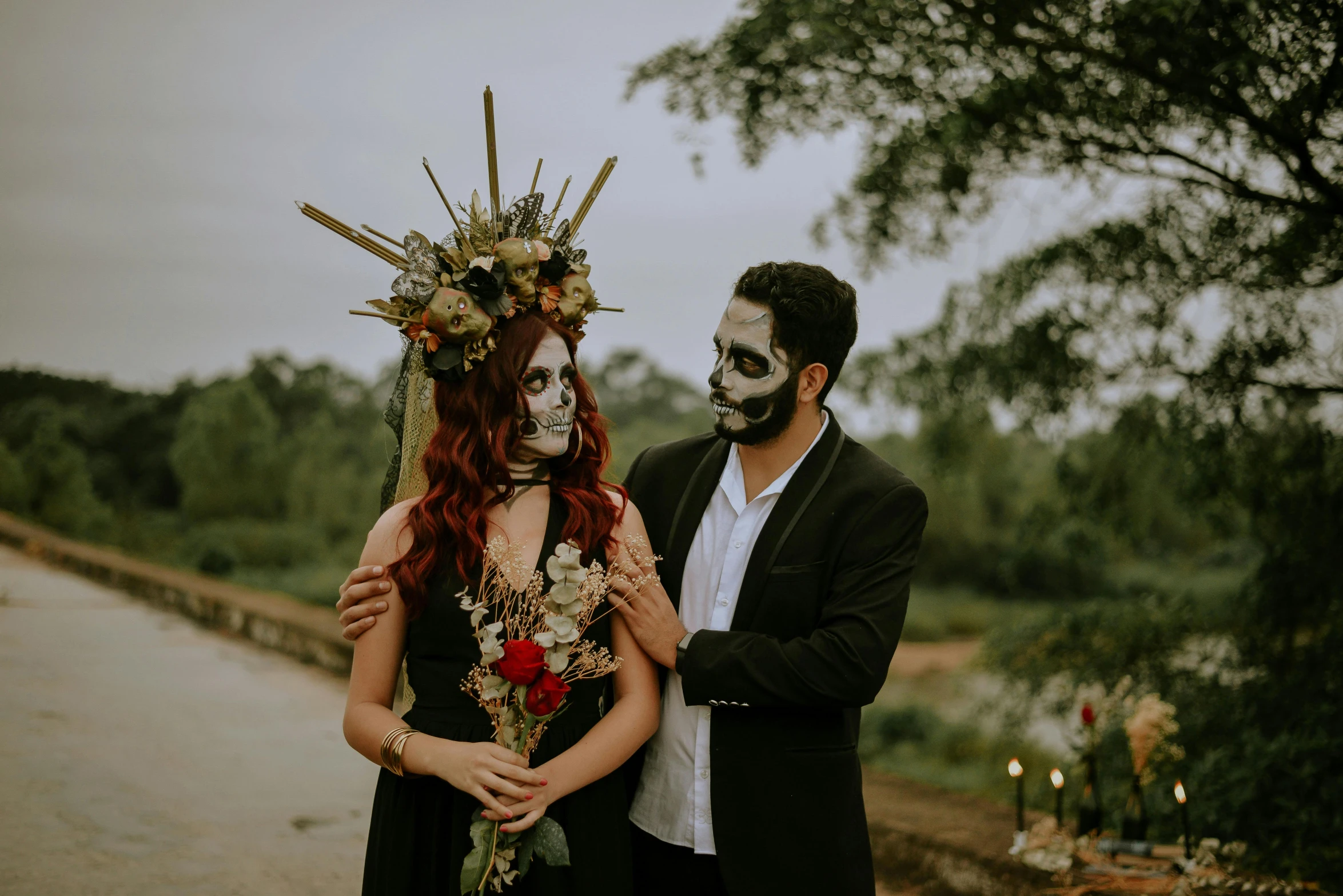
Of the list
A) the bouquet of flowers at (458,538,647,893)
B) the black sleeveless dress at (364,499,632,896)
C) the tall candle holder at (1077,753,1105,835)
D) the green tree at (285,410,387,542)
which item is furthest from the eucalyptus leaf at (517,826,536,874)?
the green tree at (285,410,387,542)

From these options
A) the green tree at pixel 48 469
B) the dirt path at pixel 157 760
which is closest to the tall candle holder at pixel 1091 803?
the dirt path at pixel 157 760

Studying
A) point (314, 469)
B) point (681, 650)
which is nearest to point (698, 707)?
point (681, 650)

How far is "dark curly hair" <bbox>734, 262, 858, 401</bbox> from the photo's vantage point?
221cm

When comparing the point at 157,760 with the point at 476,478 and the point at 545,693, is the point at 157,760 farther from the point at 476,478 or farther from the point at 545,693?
the point at 545,693

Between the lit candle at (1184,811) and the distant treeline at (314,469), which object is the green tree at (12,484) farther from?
the lit candle at (1184,811)

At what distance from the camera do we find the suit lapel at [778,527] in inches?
85.7

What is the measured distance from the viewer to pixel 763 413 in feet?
7.30

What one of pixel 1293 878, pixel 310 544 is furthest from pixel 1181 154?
pixel 310 544

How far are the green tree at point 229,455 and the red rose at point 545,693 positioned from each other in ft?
27.3

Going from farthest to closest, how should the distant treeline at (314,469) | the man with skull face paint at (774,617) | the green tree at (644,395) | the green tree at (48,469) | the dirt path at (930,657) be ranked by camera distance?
1. the dirt path at (930,657)
2. the green tree at (644,395)
3. the green tree at (48,469)
4. the distant treeline at (314,469)
5. the man with skull face paint at (774,617)

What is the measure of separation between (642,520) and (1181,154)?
3.30 m

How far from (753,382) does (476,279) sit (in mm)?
625

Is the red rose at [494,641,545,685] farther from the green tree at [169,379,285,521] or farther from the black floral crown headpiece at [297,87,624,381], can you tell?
the green tree at [169,379,285,521]

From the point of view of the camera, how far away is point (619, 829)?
6.86ft
